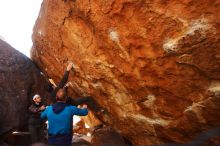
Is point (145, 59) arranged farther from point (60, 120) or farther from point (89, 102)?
point (89, 102)

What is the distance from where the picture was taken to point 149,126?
6.93 meters

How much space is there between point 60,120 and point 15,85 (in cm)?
327

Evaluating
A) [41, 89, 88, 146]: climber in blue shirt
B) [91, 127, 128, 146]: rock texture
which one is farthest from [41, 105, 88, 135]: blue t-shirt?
[91, 127, 128, 146]: rock texture

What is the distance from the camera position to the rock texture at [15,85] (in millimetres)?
8469

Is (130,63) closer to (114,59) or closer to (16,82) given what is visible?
(114,59)

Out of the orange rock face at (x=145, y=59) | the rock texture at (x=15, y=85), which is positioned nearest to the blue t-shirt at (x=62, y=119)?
the orange rock face at (x=145, y=59)

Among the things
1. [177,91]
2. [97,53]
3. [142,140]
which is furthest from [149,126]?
[97,53]

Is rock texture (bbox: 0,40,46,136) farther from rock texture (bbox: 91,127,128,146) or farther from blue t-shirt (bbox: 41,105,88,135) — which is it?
blue t-shirt (bbox: 41,105,88,135)

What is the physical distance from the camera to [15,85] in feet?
29.0

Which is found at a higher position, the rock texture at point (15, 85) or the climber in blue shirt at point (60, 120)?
the rock texture at point (15, 85)

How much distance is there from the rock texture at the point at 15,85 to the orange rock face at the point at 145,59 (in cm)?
147

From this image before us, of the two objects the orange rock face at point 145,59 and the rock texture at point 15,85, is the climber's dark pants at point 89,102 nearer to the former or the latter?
the orange rock face at point 145,59

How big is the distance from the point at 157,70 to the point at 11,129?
14.4 feet

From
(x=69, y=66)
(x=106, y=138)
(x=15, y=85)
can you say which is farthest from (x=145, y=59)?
(x=15, y=85)
